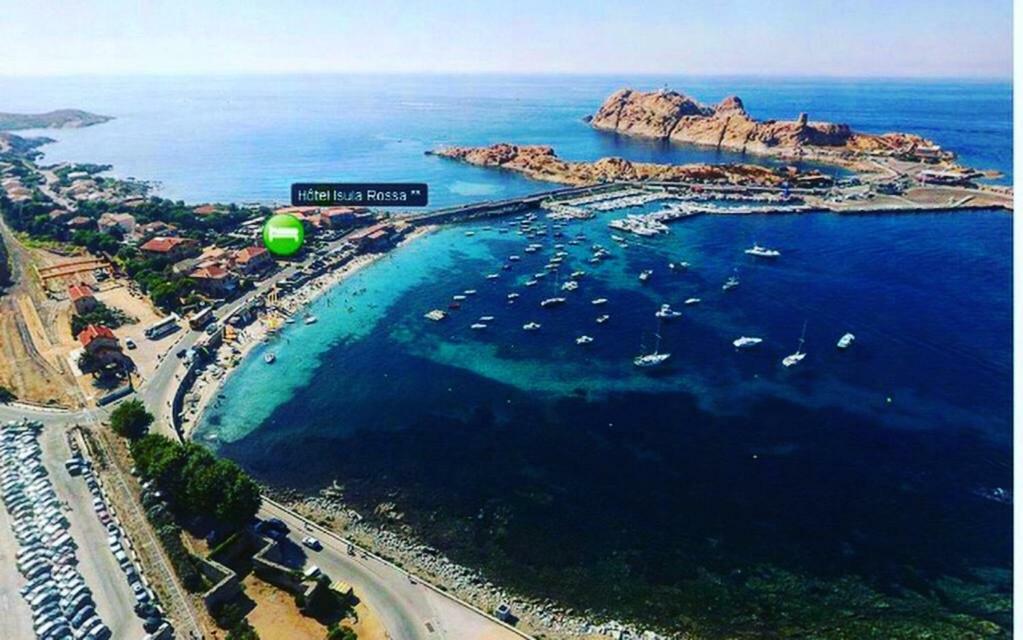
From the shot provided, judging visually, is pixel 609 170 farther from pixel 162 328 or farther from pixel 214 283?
pixel 162 328

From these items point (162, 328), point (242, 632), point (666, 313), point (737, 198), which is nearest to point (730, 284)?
point (666, 313)

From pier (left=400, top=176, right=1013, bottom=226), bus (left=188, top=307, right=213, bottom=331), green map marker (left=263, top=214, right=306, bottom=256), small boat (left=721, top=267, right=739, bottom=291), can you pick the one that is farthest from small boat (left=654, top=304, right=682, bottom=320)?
bus (left=188, top=307, right=213, bottom=331)

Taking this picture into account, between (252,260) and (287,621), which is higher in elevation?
(252,260)

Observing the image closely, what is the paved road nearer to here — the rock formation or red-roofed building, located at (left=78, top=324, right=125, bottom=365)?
red-roofed building, located at (left=78, top=324, right=125, bottom=365)

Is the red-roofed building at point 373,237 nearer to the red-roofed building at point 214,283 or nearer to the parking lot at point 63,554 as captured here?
the red-roofed building at point 214,283

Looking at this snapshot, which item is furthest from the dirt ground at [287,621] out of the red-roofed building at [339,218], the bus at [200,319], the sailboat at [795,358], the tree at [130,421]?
the red-roofed building at [339,218]

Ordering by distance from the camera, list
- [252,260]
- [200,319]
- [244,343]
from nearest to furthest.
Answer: [244,343] < [200,319] < [252,260]

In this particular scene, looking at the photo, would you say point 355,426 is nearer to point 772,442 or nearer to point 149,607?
point 149,607
